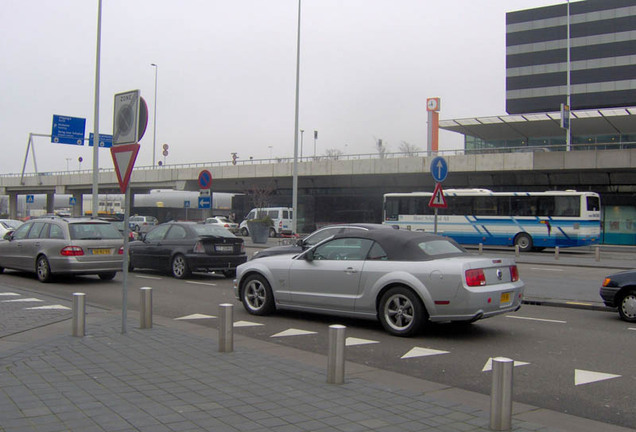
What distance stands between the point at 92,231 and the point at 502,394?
12023mm

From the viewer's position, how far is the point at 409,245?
8.24m

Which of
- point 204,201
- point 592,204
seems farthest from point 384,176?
point 204,201

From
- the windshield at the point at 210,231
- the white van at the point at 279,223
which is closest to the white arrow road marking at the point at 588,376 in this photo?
the windshield at the point at 210,231

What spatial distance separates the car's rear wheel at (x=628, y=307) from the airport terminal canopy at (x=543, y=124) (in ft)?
114

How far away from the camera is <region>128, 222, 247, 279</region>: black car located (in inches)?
575

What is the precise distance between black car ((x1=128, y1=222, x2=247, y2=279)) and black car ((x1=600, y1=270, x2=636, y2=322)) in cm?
889

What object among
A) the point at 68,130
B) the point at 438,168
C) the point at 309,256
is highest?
the point at 68,130

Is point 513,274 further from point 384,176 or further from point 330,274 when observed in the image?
point 384,176

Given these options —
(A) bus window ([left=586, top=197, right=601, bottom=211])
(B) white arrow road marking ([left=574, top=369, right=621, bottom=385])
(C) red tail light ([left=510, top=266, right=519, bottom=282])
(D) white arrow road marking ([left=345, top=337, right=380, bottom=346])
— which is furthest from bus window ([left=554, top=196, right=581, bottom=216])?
(B) white arrow road marking ([left=574, top=369, right=621, bottom=385])

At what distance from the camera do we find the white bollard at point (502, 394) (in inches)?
167

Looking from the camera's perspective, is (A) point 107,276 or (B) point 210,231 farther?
(B) point 210,231

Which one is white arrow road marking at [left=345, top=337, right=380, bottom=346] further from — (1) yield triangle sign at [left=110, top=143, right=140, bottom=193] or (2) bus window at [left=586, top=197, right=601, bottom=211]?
(2) bus window at [left=586, top=197, right=601, bottom=211]

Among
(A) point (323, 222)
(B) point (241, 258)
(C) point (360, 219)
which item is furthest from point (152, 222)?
(B) point (241, 258)

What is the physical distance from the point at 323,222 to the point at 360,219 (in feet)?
11.7
